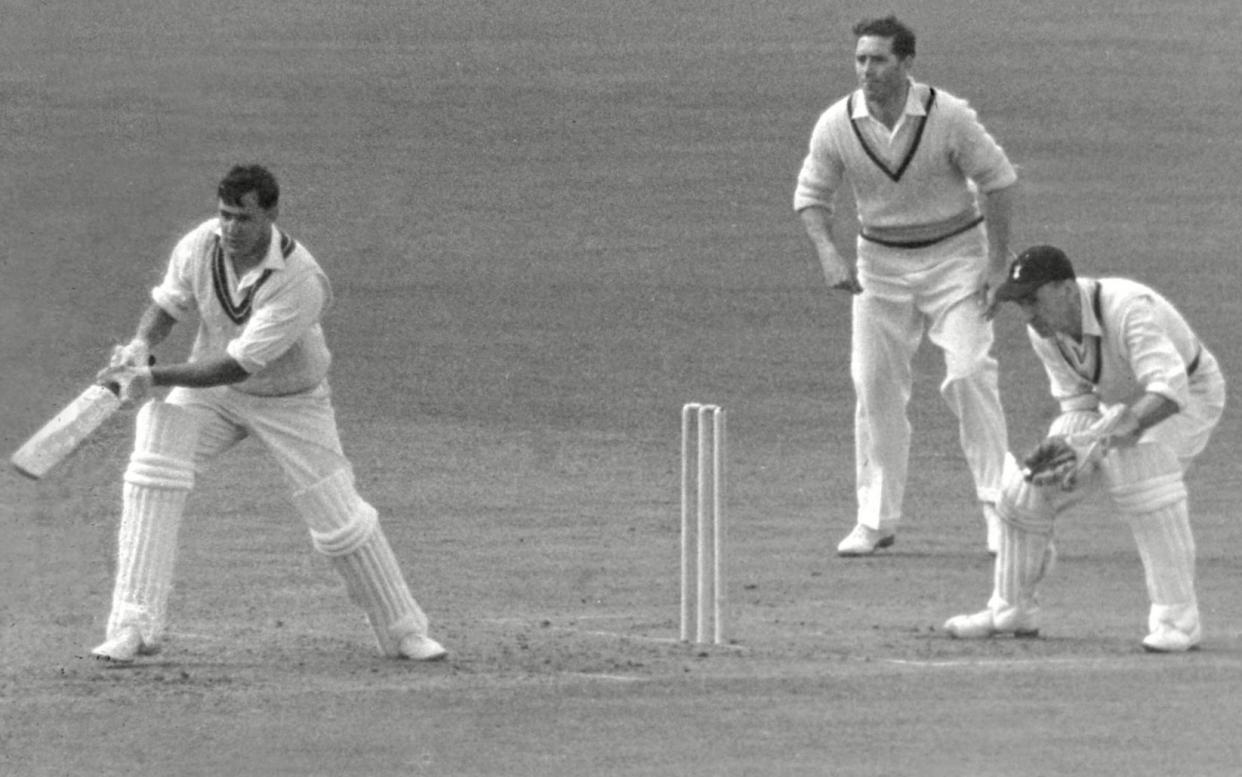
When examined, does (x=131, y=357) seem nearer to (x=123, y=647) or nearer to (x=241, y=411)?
(x=241, y=411)

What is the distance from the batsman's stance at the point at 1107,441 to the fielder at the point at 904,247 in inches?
70.0

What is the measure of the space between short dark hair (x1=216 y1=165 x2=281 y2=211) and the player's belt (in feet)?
11.5

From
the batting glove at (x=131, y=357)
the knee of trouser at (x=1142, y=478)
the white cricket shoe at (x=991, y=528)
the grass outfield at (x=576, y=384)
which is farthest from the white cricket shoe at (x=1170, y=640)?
the batting glove at (x=131, y=357)

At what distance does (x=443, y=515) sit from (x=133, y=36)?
34.6 ft

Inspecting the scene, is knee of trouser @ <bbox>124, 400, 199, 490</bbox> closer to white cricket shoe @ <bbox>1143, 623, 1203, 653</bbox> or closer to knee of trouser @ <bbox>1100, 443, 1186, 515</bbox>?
knee of trouser @ <bbox>1100, 443, 1186, 515</bbox>

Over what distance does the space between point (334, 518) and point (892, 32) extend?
3.58m

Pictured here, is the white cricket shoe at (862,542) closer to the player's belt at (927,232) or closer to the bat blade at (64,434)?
the player's belt at (927,232)

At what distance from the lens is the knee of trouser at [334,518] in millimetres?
9602

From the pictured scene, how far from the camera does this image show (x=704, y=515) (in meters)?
9.59

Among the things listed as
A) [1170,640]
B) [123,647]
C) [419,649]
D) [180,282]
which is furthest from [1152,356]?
[123,647]

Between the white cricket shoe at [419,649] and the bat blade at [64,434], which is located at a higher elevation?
the bat blade at [64,434]

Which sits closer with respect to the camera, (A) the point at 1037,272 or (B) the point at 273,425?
(A) the point at 1037,272

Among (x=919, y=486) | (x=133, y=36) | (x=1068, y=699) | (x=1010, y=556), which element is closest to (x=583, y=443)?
(x=919, y=486)

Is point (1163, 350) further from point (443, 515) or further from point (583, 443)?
point (583, 443)
